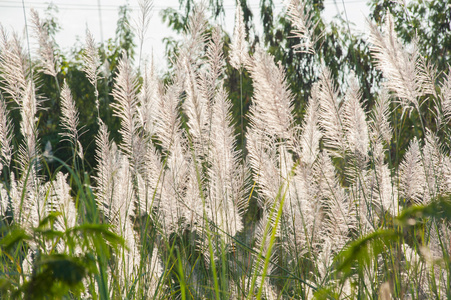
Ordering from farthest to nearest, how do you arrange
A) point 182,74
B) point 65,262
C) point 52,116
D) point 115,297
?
point 52,116 → point 182,74 → point 115,297 → point 65,262

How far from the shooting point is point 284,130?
1.90 m

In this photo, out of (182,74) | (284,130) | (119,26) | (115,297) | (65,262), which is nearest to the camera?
(65,262)

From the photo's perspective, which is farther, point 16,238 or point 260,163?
point 260,163

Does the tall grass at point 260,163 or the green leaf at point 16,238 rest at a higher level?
the tall grass at point 260,163

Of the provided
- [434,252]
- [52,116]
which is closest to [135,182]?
[434,252]

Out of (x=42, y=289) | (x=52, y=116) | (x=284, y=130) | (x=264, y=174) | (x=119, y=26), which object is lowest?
(x=42, y=289)

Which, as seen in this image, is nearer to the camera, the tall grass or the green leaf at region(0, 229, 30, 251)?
the green leaf at region(0, 229, 30, 251)

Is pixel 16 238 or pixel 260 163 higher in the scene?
pixel 260 163

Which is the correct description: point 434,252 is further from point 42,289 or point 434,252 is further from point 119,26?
point 119,26

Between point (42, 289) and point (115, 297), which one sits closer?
point (42, 289)

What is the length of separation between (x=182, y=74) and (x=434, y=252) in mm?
1475

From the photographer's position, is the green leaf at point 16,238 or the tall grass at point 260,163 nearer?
the green leaf at point 16,238

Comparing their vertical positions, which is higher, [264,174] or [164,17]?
[164,17]

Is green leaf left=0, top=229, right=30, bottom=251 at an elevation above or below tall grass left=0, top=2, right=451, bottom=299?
below
